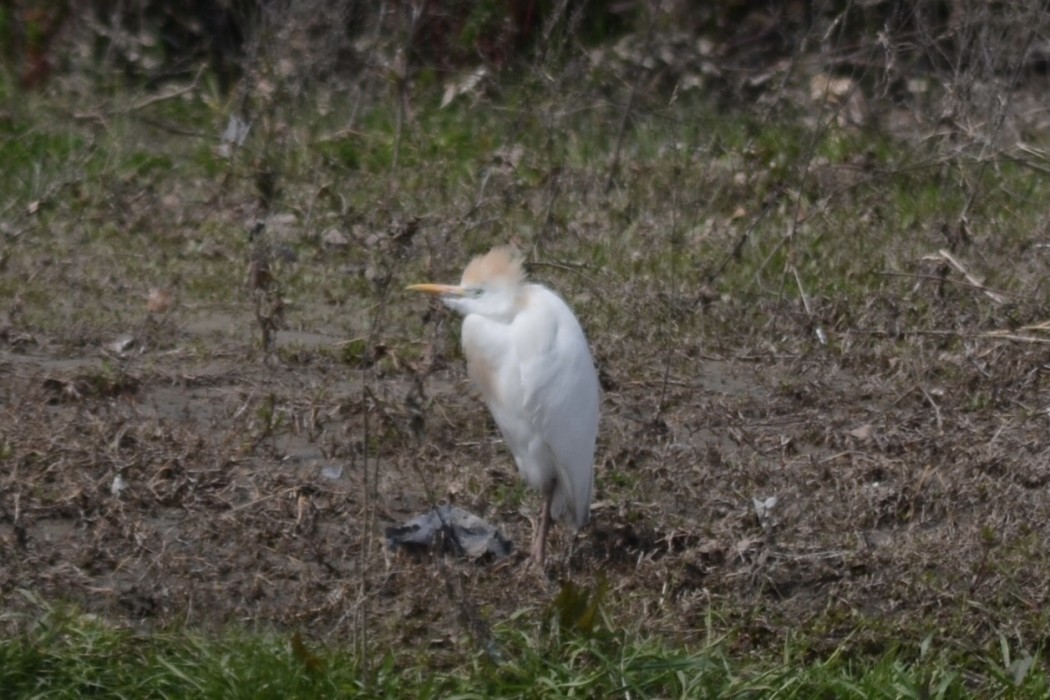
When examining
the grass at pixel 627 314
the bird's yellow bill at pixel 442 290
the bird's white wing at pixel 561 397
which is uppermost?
the bird's yellow bill at pixel 442 290

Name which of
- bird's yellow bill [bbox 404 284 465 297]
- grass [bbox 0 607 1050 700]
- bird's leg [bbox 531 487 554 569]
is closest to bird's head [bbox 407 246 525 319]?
bird's yellow bill [bbox 404 284 465 297]

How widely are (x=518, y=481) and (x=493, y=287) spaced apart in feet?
2.32

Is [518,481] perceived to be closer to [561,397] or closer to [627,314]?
[561,397]

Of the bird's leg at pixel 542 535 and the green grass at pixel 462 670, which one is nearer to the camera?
the green grass at pixel 462 670

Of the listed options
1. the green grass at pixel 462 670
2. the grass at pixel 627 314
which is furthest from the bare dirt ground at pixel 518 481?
the green grass at pixel 462 670

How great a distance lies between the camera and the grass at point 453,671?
361cm

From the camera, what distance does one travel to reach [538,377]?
4.54 metres

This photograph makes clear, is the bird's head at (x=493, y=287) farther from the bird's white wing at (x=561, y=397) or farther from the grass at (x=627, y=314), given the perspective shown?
the grass at (x=627, y=314)

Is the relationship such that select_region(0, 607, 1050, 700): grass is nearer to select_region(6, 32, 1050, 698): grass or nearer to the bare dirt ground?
select_region(6, 32, 1050, 698): grass

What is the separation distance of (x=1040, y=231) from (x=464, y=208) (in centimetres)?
241

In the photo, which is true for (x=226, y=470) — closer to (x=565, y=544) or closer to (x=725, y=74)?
(x=565, y=544)

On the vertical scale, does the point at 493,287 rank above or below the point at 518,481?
above

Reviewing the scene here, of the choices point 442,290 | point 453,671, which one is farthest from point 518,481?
point 453,671

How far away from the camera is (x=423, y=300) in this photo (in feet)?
21.2
